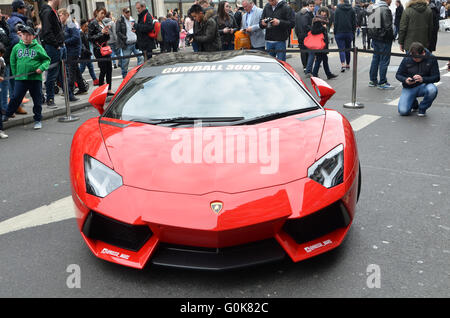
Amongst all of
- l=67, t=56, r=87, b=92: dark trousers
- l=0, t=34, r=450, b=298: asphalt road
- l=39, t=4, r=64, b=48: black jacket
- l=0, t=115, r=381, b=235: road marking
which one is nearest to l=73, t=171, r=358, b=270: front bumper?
l=0, t=34, r=450, b=298: asphalt road

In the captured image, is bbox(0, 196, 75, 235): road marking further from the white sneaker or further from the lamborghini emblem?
the white sneaker

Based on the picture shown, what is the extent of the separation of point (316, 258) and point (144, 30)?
10636mm

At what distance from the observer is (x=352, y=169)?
3236mm

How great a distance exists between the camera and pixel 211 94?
3.96m

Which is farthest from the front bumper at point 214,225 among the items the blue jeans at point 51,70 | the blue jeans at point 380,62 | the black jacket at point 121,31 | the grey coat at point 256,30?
the black jacket at point 121,31

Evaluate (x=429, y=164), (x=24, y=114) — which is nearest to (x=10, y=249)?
(x=429, y=164)

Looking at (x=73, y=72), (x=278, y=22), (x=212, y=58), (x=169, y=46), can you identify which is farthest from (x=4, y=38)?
(x=169, y=46)

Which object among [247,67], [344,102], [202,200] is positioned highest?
[247,67]

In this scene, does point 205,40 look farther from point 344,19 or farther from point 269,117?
point 269,117

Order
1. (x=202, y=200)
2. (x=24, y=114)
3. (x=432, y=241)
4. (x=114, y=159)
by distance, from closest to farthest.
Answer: (x=202, y=200) < (x=114, y=159) < (x=432, y=241) < (x=24, y=114)

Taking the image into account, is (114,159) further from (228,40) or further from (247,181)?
(228,40)

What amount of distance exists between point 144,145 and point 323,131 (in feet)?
3.98

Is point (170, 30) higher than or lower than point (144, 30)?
lower

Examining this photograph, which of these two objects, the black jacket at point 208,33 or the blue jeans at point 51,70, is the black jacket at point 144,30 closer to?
the black jacket at point 208,33
